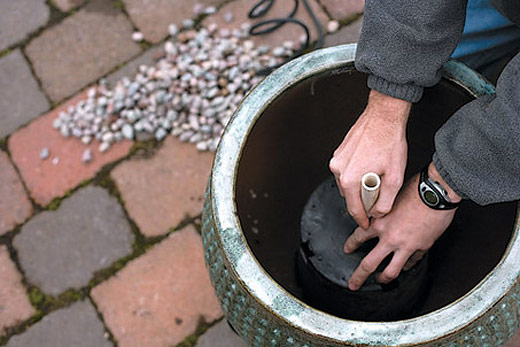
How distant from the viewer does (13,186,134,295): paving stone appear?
5.42 ft

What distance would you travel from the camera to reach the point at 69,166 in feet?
5.78

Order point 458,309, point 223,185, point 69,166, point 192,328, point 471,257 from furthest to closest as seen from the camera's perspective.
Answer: point 69,166 → point 192,328 → point 471,257 → point 223,185 → point 458,309

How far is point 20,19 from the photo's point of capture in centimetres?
193

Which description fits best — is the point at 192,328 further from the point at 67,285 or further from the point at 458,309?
the point at 458,309

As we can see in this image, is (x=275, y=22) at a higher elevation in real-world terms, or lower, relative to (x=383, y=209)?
lower

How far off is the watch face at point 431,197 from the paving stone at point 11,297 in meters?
1.08

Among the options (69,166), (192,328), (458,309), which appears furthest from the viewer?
(69,166)

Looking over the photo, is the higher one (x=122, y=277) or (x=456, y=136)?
(x=456, y=136)

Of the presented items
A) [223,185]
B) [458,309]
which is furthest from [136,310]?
A: [458,309]

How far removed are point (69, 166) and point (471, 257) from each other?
1.09 meters

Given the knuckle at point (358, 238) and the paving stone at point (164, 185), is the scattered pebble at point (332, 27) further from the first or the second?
the knuckle at point (358, 238)

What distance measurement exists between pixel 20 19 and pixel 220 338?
43.3 inches

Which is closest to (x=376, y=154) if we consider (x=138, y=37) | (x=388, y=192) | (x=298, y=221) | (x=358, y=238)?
(x=388, y=192)

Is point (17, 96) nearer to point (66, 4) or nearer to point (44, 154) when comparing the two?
point (44, 154)
